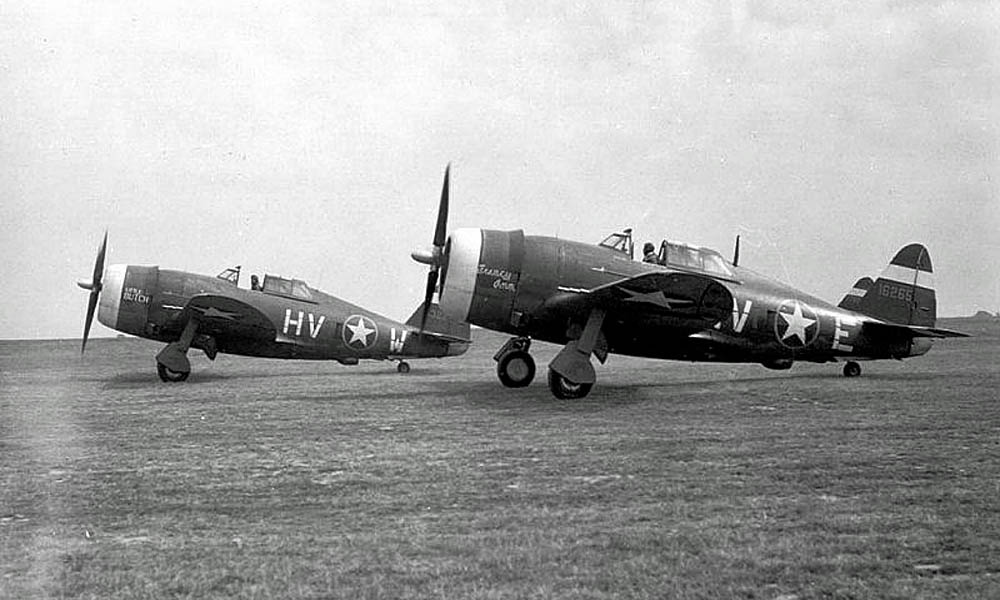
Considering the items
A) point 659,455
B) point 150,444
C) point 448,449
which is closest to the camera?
point 659,455

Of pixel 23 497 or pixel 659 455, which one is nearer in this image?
pixel 23 497

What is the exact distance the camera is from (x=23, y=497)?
453 cm

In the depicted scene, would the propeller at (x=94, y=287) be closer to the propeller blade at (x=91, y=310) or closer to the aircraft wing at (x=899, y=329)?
the propeller blade at (x=91, y=310)

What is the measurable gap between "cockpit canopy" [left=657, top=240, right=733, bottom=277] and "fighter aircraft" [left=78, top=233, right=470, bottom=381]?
483 cm

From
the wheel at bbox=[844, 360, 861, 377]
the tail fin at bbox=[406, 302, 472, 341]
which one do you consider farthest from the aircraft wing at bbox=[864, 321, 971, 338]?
the tail fin at bbox=[406, 302, 472, 341]

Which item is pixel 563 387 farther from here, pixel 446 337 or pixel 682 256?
pixel 446 337

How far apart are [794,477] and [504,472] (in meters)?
1.66

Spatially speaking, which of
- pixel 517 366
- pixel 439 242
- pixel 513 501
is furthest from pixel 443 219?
pixel 513 501

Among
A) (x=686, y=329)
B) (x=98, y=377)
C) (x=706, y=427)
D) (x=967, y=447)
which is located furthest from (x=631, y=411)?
(x=98, y=377)

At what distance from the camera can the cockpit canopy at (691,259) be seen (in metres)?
10.8

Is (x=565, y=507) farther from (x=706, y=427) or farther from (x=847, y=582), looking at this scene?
(x=706, y=427)

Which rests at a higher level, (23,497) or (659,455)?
(659,455)

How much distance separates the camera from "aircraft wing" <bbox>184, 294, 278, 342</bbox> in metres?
14.8

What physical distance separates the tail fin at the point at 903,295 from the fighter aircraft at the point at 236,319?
272 inches
